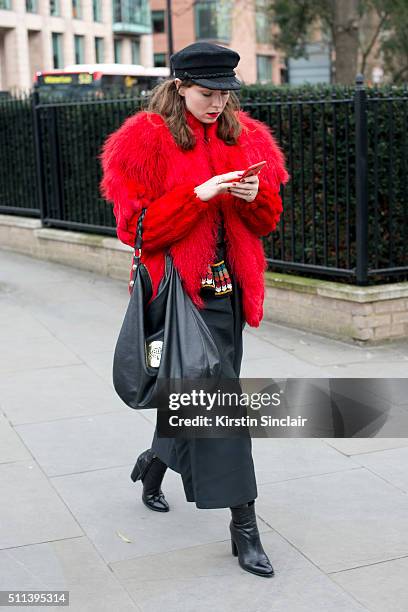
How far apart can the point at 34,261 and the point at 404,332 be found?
5.62 m

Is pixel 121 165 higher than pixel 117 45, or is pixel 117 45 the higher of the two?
pixel 117 45

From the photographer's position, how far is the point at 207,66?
356cm

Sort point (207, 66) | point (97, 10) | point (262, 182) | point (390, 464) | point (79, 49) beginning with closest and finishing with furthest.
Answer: point (207, 66) → point (262, 182) → point (390, 464) → point (79, 49) → point (97, 10)

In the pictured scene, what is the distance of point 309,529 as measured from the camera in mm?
4043

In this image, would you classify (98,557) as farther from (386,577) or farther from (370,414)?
(370,414)

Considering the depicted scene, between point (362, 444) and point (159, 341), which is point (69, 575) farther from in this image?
point (362, 444)

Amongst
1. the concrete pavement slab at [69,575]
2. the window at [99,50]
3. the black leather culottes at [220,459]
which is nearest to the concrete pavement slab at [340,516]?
the black leather culottes at [220,459]

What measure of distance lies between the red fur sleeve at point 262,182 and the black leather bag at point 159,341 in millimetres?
377

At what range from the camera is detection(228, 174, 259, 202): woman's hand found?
11.5 feet

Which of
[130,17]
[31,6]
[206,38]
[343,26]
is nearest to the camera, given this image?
[343,26]

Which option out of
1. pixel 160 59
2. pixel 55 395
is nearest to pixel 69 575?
pixel 55 395

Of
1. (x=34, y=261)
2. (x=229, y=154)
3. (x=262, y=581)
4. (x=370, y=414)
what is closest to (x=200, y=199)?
(x=229, y=154)

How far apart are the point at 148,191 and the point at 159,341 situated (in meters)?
0.59

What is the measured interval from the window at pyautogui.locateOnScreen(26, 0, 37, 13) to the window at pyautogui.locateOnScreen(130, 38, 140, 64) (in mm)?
12933
